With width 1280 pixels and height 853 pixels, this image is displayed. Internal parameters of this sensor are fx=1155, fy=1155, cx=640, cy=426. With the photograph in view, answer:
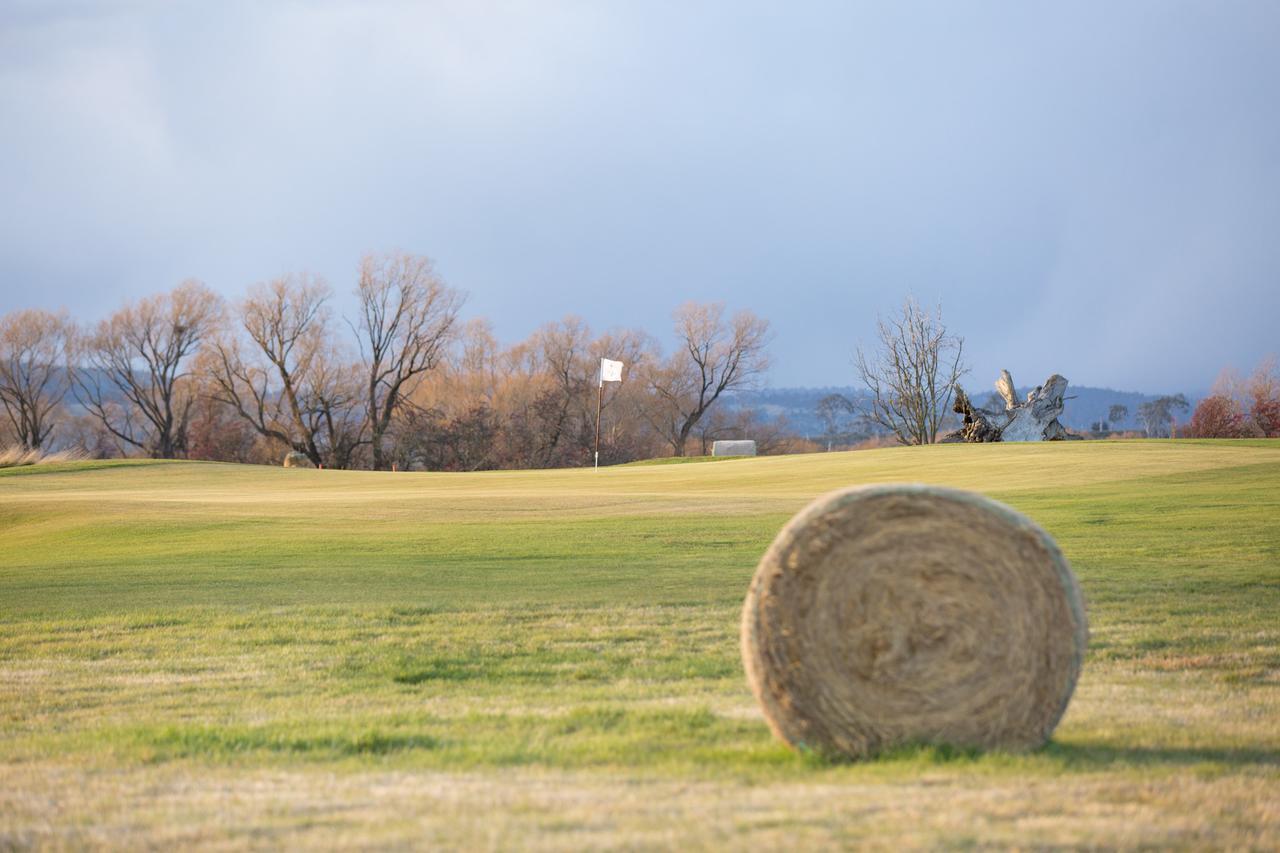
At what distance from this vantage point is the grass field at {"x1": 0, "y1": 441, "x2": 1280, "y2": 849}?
4402mm

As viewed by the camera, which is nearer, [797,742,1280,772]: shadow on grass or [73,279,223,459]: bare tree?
[797,742,1280,772]: shadow on grass

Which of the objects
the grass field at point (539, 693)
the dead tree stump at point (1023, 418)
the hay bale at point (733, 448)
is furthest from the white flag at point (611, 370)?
the hay bale at point (733, 448)

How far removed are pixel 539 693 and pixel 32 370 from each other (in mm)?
71111

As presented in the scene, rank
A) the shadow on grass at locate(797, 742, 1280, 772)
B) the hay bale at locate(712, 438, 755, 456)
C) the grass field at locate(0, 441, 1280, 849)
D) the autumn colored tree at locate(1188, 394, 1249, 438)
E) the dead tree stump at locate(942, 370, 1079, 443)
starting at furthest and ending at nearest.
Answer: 1. the autumn colored tree at locate(1188, 394, 1249, 438)
2. the hay bale at locate(712, 438, 755, 456)
3. the dead tree stump at locate(942, 370, 1079, 443)
4. the shadow on grass at locate(797, 742, 1280, 772)
5. the grass field at locate(0, 441, 1280, 849)

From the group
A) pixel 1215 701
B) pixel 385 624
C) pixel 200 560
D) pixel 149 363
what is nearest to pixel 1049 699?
pixel 1215 701

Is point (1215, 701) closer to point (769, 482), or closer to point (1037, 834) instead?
point (1037, 834)

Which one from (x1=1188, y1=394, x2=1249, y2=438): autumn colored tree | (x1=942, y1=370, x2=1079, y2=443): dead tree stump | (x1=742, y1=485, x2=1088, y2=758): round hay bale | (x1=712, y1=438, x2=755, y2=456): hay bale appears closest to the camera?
(x1=742, y1=485, x2=1088, y2=758): round hay bale

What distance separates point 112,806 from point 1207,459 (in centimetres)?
2576

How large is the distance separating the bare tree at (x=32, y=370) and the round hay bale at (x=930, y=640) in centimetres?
7196

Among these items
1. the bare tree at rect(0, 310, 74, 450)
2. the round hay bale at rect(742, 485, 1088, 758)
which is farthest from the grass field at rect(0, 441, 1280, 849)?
the bare tree at rect(0, 310, 74, 450)

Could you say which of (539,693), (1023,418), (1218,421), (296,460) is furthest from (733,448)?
(539,693)

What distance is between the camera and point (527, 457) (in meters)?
68.2

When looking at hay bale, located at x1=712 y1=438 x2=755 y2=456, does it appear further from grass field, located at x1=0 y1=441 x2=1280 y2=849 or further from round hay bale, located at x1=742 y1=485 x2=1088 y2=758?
round hay bale, located at x1=742 y1=485 x2=1088 y2=758

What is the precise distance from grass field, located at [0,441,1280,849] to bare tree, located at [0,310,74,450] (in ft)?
175
